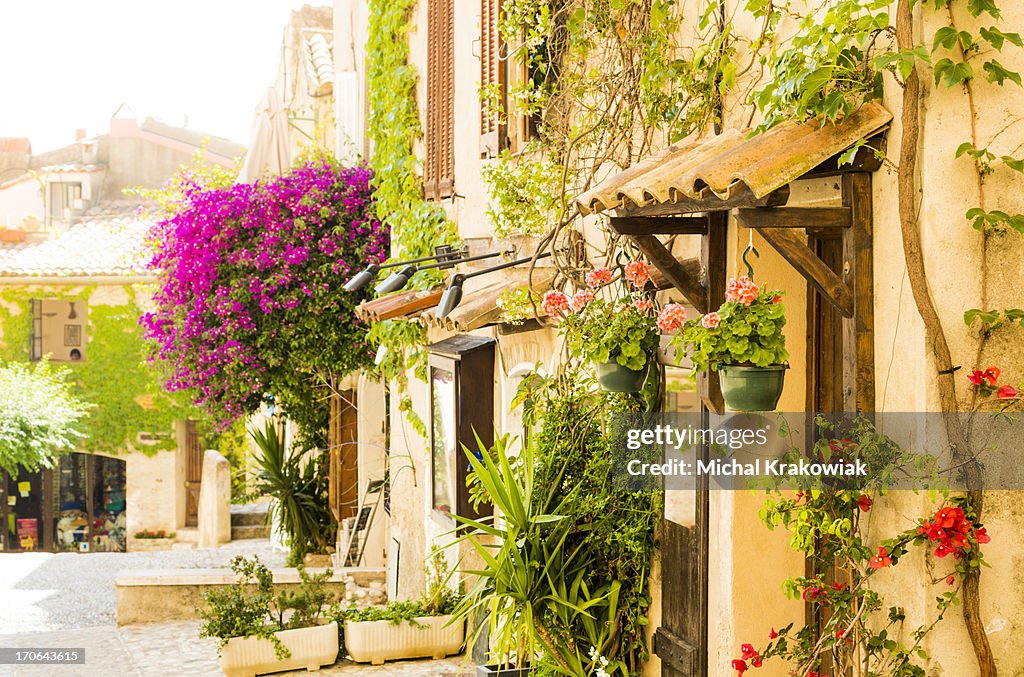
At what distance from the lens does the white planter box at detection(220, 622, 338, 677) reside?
25.3 feet

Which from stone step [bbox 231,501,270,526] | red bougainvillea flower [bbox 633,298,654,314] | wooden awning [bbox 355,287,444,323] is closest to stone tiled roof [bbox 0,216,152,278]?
stone step [bbox 231,501,270,526]

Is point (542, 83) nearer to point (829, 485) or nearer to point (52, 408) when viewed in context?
point (829, 485)

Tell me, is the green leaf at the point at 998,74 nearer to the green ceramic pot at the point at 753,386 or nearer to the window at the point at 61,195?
the green ceramic pot at the point at 753,386

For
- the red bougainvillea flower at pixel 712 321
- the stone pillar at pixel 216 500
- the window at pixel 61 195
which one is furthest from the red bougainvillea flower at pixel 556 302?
the window at pixel 61 195

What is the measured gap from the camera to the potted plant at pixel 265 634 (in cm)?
772

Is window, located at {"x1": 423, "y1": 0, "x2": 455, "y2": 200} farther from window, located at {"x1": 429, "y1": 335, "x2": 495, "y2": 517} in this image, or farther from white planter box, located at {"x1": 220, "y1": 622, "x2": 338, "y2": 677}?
white planter box, located at {"x1": 220, "y1": 622, "x2": 338, "y2": 677}

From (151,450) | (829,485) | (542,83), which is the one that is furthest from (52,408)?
(829,485)

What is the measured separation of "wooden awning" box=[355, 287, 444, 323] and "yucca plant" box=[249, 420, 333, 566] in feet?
13.9

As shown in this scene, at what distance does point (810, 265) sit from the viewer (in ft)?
11.8

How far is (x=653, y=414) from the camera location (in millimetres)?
5246

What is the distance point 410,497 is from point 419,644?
6.73 feet

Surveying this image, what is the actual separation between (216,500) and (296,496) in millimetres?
4262

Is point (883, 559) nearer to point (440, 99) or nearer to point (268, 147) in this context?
point (440, 99)

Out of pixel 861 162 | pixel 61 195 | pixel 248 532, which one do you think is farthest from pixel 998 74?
pixel 61 195
